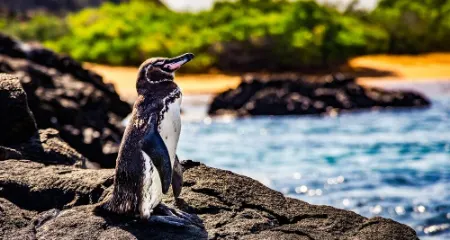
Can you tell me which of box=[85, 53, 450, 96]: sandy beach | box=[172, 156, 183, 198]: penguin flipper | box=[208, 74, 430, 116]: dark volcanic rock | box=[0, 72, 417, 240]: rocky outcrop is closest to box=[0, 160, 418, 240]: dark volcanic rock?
box=[0, 72, 417, 240]: rocky outcrop

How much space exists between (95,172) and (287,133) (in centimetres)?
1602

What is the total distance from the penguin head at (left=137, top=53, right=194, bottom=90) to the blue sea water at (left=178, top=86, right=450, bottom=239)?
5.28m

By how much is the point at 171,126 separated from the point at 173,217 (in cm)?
56

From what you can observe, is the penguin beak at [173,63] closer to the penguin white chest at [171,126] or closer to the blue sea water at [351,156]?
the penguin white chest at [171,126]

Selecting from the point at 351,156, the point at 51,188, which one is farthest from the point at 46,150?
the point at 351,156

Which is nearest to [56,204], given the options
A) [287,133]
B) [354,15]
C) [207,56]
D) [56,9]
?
[287,133]

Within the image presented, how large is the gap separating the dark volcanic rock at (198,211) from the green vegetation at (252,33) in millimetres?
35618

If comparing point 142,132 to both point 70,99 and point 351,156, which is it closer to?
point 70,99

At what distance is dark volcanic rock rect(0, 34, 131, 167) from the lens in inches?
464

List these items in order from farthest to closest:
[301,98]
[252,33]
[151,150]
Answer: [252,33]
[301,98]
[151,150]

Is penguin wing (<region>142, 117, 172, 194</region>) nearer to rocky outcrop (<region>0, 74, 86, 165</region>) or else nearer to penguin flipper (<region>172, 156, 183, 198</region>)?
penguin flipper (<region>172, 156, 183, 198</region>)

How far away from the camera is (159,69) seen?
515 centimetres

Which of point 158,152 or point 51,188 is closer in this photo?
point 158,152

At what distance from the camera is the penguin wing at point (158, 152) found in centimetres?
498
